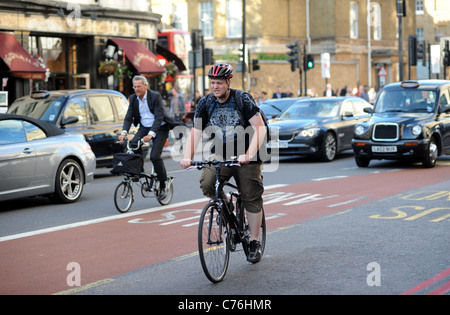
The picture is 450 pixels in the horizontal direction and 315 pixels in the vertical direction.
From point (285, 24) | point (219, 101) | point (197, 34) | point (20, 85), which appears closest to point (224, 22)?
point (285, 24)

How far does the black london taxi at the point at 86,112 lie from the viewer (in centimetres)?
1588

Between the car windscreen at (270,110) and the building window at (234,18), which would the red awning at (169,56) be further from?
the building window at (234,18)

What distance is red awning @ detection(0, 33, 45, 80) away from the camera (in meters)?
24.1

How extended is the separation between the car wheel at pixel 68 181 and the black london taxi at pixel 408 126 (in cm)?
707

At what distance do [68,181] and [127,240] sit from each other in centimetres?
395

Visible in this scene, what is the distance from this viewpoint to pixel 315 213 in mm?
10820

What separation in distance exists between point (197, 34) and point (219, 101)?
74.8 ft

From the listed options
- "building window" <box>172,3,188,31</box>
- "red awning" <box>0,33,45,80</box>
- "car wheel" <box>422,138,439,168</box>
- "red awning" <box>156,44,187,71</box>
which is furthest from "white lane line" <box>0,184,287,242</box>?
"building window" <box>172,3,188,31</box>

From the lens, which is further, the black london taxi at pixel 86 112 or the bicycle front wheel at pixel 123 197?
the black london taxi at pixel 86 112

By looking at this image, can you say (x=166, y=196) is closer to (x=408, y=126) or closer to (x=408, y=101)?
(x=408, y=126)

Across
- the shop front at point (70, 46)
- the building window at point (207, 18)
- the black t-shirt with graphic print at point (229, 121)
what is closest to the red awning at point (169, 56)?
the shop front at point (70, 46)

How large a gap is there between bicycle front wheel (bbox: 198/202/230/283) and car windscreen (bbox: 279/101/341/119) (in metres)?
14.2

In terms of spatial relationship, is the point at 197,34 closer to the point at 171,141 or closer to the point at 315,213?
the point at 171,141

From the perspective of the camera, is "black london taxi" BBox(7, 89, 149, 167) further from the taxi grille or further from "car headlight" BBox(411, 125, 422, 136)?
"car headlight" BBox(411, 125, 422, 136)
